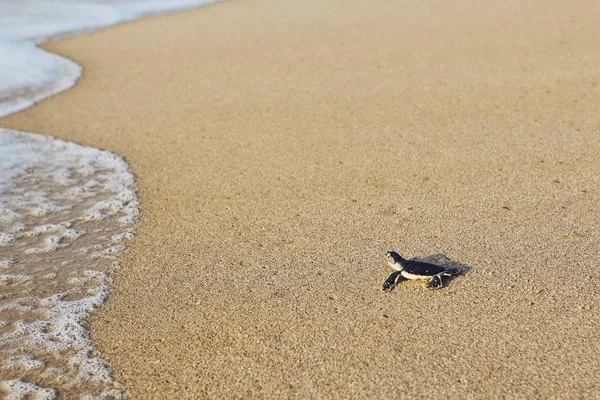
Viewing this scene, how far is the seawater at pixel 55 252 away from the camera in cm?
298

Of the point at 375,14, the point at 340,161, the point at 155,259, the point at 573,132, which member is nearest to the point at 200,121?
the point at 340,161

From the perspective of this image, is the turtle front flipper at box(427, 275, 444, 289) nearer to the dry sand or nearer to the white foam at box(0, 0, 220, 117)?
the dry sand

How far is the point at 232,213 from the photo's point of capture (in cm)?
441

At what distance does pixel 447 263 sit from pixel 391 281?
380 mm

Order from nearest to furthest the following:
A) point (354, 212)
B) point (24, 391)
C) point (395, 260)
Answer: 1. point (24, 391)
2. point (395, 260)
3. point (354, 212)

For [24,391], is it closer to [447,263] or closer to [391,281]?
[391,281]

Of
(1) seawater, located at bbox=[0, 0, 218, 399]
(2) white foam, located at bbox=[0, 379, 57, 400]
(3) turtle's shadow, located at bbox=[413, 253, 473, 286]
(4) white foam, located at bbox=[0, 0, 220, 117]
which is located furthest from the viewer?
(4) white foam, located at bbox=[0, 0, 220, 117]

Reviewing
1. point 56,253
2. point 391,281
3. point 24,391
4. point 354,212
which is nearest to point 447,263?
point 391,281

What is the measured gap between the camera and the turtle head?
346cm

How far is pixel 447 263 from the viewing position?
11.9 ft

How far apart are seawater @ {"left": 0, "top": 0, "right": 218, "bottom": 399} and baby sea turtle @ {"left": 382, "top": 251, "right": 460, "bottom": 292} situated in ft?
4.34

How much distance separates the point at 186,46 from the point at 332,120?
3918 millimetres

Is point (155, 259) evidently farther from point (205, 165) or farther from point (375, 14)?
point (375, 14)

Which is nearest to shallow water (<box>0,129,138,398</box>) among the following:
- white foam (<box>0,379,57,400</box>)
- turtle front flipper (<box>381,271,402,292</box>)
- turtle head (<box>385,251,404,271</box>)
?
white foam (<box>0,379,57,400</box>)
